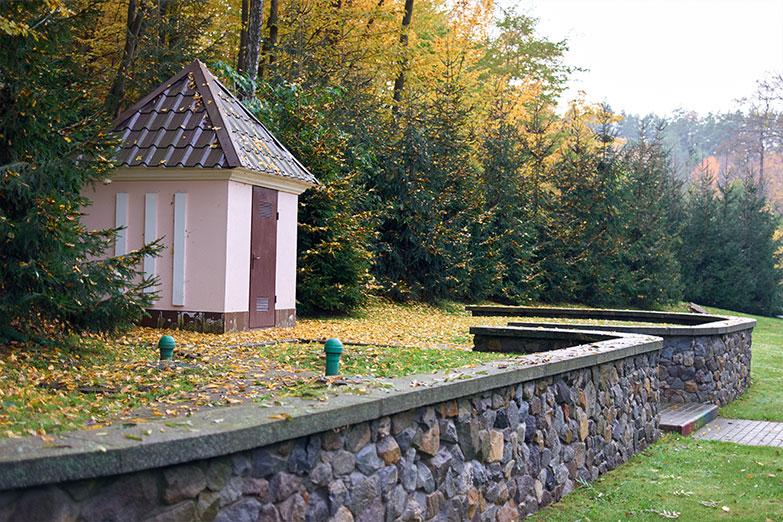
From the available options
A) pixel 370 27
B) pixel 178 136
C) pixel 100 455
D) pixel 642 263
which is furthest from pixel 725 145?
pixel 100 455

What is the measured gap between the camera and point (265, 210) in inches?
563

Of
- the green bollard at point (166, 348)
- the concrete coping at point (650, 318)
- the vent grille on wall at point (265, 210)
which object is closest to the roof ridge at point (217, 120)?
the vent grille on wall at point (265, 210)

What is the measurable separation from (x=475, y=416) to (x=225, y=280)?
760 cm

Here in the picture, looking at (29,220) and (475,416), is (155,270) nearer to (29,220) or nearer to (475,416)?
(29,220)

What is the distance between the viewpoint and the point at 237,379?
7398 millimetres

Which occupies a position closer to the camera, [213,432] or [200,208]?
[213,432]

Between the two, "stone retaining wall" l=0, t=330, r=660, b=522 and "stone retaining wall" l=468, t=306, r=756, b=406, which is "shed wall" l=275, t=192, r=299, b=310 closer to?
"stone retaining wall" l=468, t=306, r=756, b=406

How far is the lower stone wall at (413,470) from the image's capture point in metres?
3.68

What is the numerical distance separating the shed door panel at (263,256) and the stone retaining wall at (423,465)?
638 centimetres

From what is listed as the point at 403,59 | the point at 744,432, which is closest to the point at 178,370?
the point at 744,432

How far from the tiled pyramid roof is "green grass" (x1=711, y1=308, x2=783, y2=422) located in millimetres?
7776

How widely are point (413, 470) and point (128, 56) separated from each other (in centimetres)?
1699

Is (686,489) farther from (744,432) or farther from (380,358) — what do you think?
(744,432)

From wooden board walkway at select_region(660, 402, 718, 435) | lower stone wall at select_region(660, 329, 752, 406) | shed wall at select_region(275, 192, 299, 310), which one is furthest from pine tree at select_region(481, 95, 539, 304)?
wooden board walkway at select_region(660, 402, 718, 435)
